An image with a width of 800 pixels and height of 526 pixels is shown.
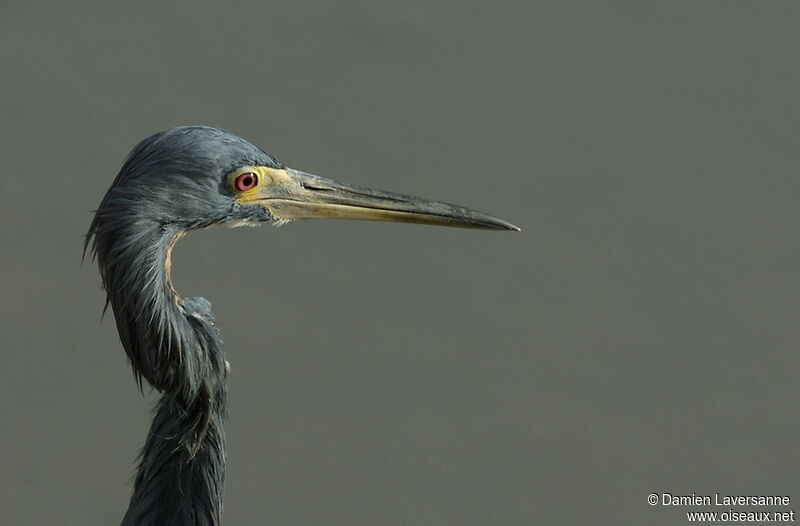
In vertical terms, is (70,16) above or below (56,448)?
above

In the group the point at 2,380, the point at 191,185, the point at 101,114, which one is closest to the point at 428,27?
the point at 101,114

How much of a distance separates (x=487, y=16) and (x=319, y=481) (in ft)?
11.7

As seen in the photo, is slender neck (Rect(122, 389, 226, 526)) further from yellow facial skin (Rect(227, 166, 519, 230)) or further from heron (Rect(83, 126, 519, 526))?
yellow facial skin (Rect(227, 166, 519, 230))

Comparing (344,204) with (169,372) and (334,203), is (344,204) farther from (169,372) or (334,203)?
(169,372)

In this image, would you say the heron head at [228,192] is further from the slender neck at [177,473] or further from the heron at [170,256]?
the slender neck at [177,473]

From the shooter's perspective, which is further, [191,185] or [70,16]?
[70,16]

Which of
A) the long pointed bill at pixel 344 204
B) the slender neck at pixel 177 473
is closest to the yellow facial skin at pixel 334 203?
the long pointed bill at pixel 344 204

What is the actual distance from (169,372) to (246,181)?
72 centimetres

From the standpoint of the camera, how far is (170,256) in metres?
4.24

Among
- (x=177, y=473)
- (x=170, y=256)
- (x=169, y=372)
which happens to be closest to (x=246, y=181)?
(x=170, y=256)

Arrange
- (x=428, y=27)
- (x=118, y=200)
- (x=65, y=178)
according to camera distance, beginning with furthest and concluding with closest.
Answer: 1. (x=428, y=27)
2. (x=65, y=178)
3. (x=118, y=200)

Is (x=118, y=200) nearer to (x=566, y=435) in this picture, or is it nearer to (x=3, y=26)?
(x=566, y=435)

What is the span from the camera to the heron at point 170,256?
409 centimetres

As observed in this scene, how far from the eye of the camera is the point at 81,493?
6.76 meters
